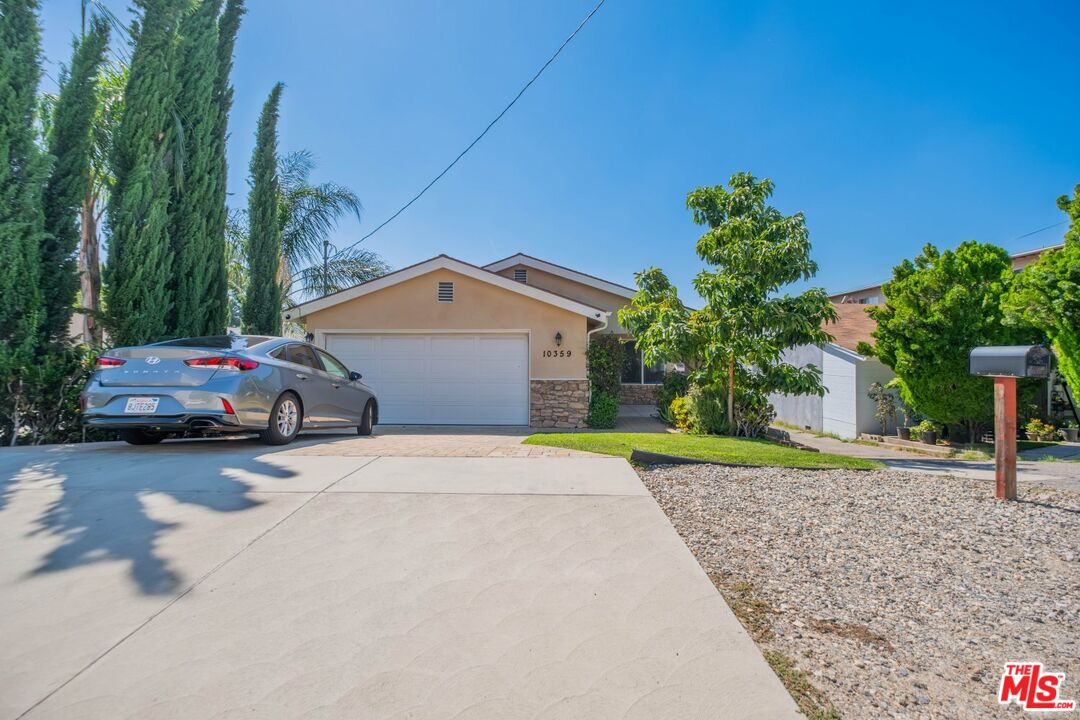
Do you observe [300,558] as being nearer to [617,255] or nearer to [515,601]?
[515,601]

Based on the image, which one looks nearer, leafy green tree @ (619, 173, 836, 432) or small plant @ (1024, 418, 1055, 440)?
leafy green tree @ (619, 173, 836, 432)

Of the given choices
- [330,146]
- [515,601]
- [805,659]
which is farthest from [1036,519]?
[330,146]

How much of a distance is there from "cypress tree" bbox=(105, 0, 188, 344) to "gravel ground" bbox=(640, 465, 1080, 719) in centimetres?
823

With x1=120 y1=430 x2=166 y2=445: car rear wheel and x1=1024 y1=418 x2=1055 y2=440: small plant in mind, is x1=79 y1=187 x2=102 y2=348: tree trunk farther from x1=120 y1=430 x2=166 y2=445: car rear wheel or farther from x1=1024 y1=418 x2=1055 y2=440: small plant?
x1=1024 y1=418 x2=1055 y2=440: small plant

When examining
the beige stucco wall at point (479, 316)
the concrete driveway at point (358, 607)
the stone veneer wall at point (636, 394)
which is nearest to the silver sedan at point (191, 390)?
the concrete driveway at point (358, 607)

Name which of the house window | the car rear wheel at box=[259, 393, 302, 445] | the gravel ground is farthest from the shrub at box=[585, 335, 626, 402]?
the gravel ground

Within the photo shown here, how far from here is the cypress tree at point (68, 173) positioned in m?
7.01

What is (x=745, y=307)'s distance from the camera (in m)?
8.91

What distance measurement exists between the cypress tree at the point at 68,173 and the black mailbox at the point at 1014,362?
36.0ft

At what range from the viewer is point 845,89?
32.3 ft

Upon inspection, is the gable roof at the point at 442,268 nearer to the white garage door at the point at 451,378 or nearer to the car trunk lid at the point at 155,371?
the white garage door at the point at 451,378

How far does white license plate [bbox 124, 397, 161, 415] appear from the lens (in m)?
5.10

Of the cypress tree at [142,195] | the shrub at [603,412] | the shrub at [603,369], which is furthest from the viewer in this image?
the shrub at [603,369]

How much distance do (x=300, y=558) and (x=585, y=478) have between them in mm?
2361
